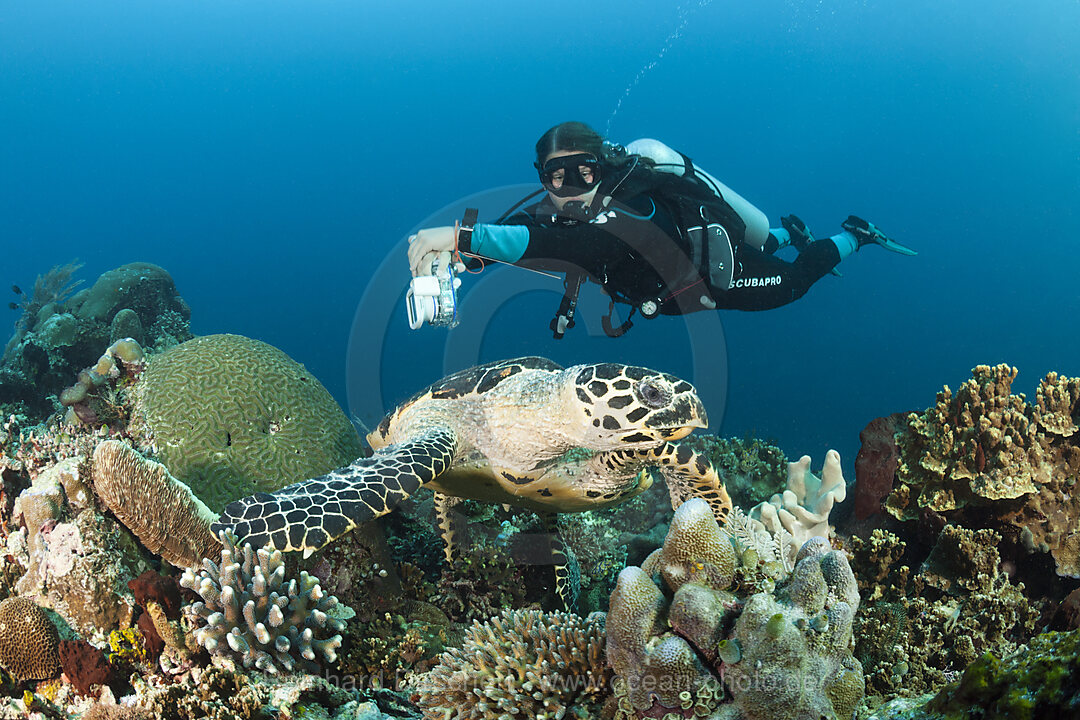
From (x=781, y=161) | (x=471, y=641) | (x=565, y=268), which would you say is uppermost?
(x=781, y=161)

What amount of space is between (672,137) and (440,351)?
161 ft

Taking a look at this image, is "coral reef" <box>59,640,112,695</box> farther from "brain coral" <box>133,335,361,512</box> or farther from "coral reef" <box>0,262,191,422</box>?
"coral reef" <box>0,262,191,422</box>

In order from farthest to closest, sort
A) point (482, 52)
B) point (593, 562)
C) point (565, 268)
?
point (482, 52) < point (565, 268) < point (593, 562)

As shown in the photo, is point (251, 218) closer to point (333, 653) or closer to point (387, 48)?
point (387, 48)

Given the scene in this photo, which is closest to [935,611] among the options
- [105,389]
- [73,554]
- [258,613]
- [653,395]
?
[653,395]

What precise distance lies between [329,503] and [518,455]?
146 cm

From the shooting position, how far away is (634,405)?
11.9ft

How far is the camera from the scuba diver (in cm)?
488

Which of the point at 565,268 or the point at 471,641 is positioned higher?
the point at 565,268

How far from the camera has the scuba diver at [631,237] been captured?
A: 16.0 ft

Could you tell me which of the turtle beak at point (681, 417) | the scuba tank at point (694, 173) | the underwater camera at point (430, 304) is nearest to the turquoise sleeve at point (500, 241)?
the underwater camera at point (430, 304)

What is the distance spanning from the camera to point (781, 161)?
273ft

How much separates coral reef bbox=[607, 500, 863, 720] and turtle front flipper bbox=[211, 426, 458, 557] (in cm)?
178

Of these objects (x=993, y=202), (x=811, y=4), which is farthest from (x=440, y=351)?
(x=993, y=202)
